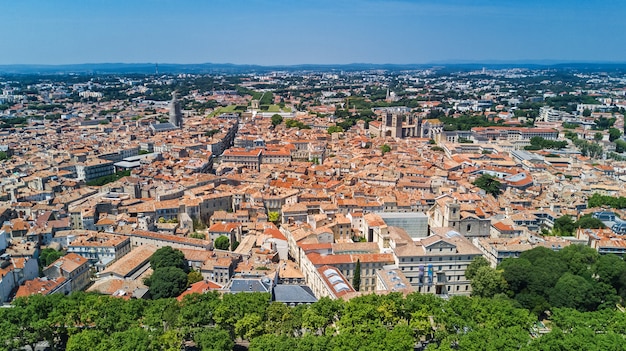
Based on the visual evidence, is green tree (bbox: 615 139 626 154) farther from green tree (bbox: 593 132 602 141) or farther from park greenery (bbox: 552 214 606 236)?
park greenery (bbox: 552 214 606 236)

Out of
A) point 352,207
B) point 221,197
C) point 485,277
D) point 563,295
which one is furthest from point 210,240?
point 563,295

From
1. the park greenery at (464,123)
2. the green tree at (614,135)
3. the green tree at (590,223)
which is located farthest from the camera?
the park greenery at (464,123)

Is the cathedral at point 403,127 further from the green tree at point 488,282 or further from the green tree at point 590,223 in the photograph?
the green tree at point 488,282

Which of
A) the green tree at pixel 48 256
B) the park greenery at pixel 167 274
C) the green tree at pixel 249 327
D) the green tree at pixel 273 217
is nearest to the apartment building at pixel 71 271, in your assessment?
the green tree at pixel 48 256

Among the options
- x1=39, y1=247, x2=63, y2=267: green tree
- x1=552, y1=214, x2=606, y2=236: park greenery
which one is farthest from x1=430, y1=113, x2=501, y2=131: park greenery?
x1=39, y1=247, x2=63, y2=267: green tree

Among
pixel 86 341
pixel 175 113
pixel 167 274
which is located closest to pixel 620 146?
pixel 175 113
